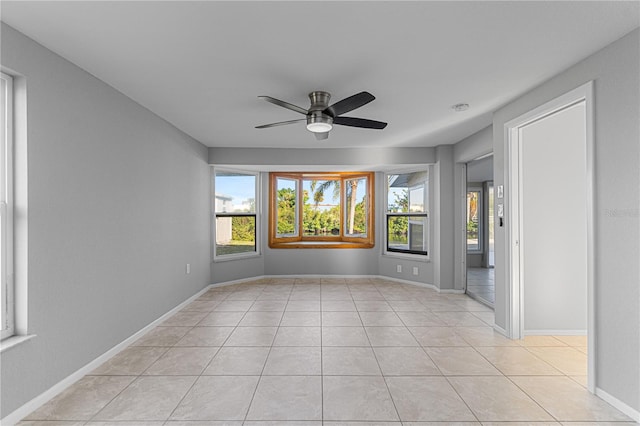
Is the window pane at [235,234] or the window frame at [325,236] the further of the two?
the window frame at [325,236]

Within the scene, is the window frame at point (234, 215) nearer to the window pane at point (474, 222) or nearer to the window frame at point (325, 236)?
the window frame at point (325, 236)

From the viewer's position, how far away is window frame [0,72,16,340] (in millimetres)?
1965

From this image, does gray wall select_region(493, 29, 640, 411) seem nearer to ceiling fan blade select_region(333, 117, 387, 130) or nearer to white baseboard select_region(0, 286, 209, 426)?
ceiling fan blade select_region(333, 117, 387, 130)

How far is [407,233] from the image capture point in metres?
5.82

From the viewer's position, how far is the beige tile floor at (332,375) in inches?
78.7

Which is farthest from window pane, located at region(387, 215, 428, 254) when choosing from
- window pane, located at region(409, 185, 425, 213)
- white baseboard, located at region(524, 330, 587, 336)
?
white baseboard, located at region(524, 330, 587, 336)

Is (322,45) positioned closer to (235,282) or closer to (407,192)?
(407,192)

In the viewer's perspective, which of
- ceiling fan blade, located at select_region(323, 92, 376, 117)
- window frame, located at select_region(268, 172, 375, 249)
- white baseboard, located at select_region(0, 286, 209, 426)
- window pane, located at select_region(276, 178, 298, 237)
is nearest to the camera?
white baseboard, located at select_region(0, 286, 209, 426)

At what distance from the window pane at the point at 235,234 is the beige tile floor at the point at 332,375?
5.67 ft

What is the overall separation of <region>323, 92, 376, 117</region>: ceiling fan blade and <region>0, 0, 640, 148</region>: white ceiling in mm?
207

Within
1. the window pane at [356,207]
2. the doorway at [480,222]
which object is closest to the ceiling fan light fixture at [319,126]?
the window pane at [356,207]

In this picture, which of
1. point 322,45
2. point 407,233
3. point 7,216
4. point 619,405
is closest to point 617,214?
point 619,405

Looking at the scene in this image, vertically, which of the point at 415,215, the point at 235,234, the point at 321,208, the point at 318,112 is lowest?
the point at 235,234

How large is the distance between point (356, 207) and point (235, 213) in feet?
7.74
